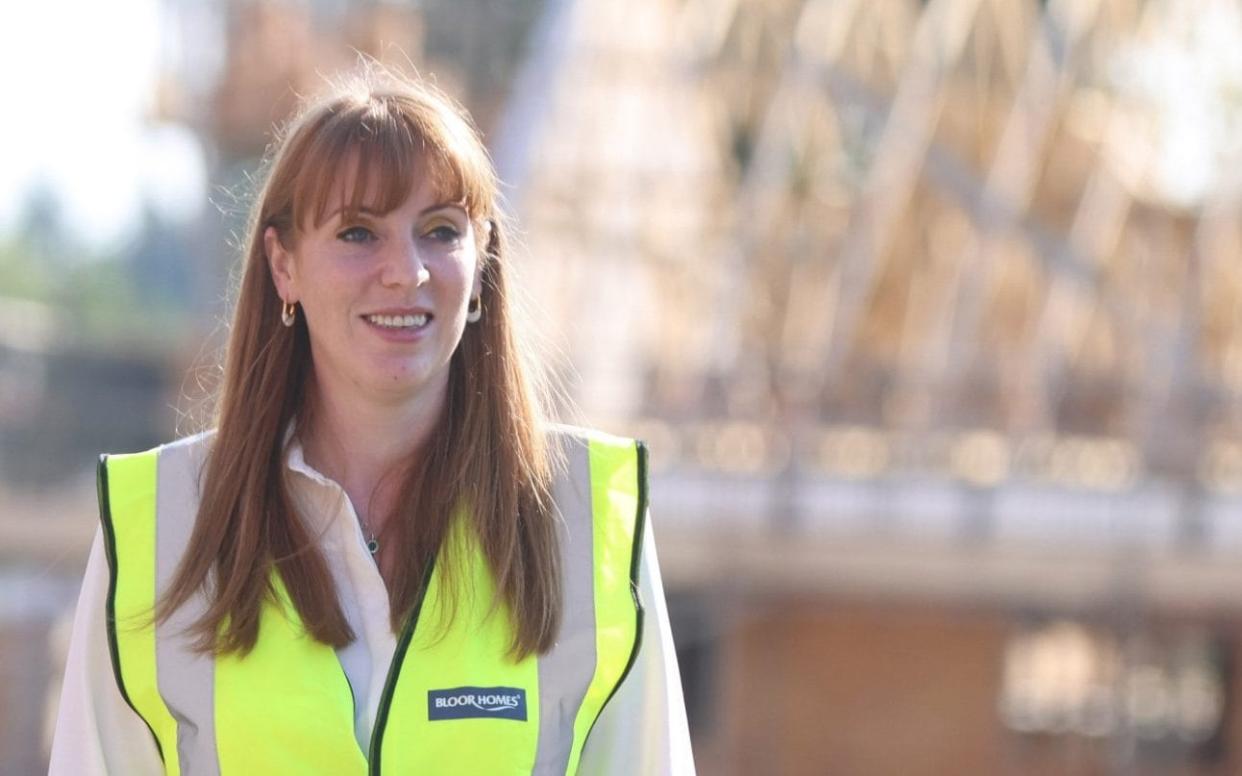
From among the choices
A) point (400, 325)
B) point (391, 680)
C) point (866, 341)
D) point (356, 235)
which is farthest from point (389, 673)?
point (866, 341)

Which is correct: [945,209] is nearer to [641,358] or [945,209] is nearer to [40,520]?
[641,358]

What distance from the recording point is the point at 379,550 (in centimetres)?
265

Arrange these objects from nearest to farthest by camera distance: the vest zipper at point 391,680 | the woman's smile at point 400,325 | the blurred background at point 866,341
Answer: the vest zipper at point 391,680 → the woman's smile at point 400,325 → the blurred background at point 866,341

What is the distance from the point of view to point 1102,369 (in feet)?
83.0

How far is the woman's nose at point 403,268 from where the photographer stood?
8.45 ft

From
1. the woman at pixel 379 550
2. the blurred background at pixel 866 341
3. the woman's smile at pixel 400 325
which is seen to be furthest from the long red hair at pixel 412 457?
the blurred background at pixel 866 341

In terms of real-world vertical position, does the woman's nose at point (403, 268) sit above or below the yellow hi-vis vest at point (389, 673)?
above

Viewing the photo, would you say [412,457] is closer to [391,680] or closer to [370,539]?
[370,539]

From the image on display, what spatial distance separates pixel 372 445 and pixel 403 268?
23cm

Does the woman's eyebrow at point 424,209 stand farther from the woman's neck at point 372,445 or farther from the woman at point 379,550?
the woman's neck at point 372,445

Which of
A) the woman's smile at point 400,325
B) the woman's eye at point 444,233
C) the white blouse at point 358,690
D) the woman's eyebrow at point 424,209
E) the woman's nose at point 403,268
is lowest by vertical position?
the white blouse at point 358,690

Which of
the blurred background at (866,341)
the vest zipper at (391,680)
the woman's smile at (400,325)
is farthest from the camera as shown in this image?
the blurred background at (866,341)

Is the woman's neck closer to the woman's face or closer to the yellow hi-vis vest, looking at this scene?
the woman's face

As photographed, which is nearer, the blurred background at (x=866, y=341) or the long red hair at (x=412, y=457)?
the long red hair at (x=412, y=457)
